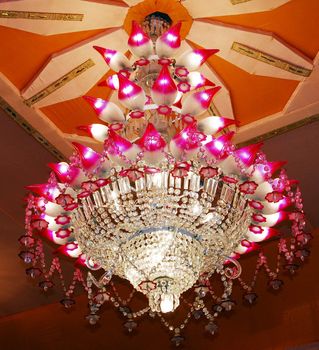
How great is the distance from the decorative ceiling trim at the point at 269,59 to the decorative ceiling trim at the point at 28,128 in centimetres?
141

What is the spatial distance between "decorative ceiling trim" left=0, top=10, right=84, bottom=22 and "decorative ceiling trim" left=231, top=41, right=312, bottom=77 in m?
0.88

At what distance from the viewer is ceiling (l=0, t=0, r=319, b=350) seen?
135 inches

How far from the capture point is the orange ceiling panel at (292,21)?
11.2 ft

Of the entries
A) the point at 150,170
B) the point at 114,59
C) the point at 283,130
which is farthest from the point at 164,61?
the point at 283,130

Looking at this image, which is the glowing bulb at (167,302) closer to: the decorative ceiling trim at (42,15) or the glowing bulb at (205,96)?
the glowing bulb at (205,96)

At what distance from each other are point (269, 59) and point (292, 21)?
27 centimetres

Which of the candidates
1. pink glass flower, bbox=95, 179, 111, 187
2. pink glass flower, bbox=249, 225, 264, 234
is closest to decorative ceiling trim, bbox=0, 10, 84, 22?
pink glass flower, bbox=95, 179, 111, 187

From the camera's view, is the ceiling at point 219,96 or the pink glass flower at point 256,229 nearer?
the pink glass flower at point 256,229

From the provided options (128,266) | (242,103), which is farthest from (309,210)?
(128,266)

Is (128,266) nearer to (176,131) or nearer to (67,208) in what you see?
(67,208)

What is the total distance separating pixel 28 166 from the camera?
4668mm

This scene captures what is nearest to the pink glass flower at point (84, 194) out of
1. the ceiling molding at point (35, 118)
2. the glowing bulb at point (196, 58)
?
the glowing bulb at point (196, 58)

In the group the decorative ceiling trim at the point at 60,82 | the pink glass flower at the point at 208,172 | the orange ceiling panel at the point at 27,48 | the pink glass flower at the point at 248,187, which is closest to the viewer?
the pink glass flower at the point at 208,172

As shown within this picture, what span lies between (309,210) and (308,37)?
78.4 inches
